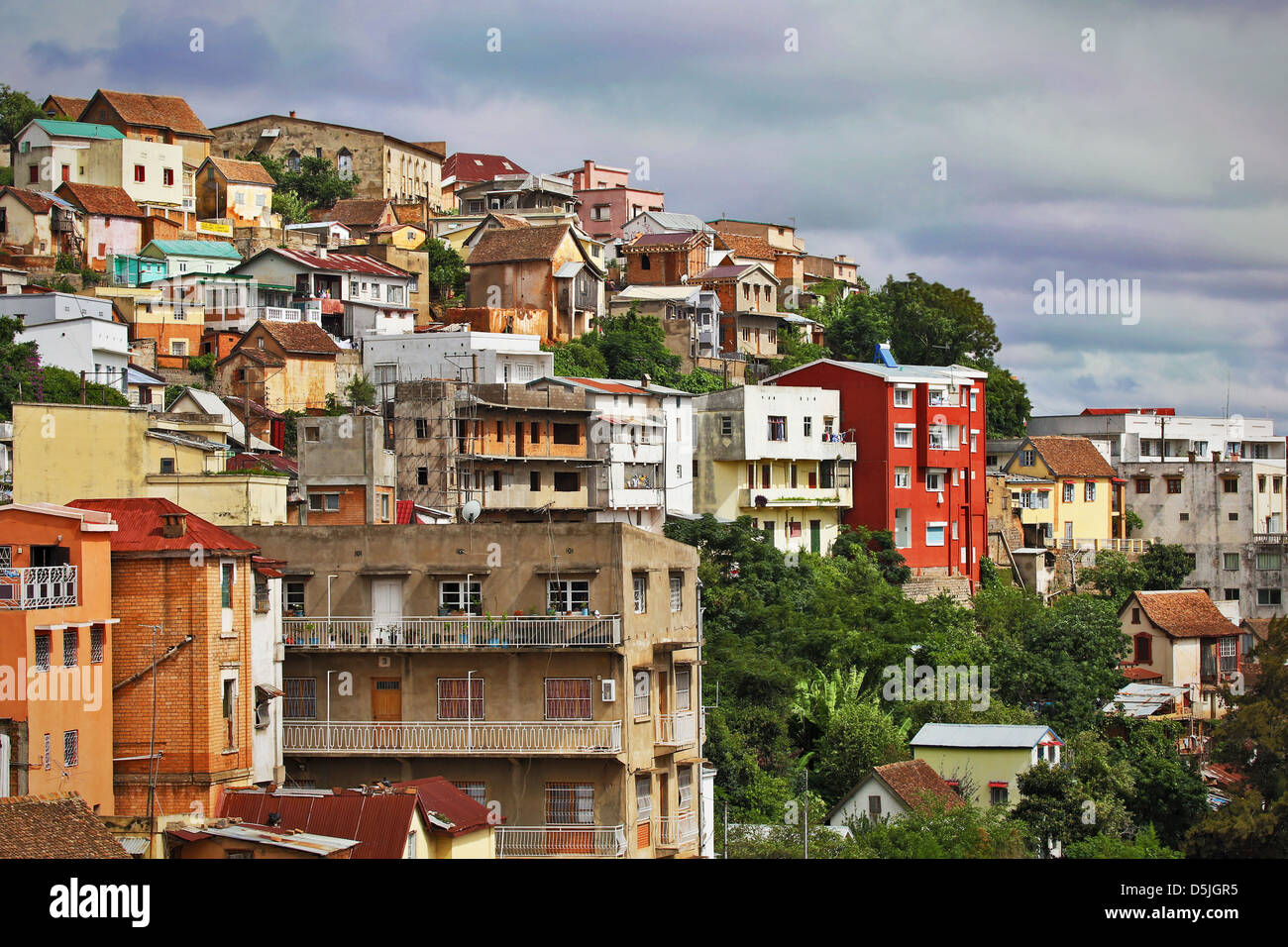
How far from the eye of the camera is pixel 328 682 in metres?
23.1

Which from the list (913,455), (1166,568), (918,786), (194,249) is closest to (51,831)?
(918,786)

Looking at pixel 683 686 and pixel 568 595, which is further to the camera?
pixel 683 686

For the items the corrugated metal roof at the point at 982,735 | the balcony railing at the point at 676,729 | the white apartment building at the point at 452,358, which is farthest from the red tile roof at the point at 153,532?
the white apartment building at the point at 452,358

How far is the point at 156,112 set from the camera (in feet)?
218

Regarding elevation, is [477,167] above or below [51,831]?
above

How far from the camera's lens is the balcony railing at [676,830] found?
77.5ft

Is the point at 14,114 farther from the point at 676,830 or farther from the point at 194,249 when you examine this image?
the point at 676,830

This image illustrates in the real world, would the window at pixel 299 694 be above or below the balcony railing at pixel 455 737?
above

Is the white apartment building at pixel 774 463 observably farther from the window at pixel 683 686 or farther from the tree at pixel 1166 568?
the window at pixel 683 686

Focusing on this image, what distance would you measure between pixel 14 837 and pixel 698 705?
12395mm

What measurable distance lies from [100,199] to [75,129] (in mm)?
5712

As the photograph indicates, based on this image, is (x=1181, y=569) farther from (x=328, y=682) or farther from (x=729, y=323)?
(x=328, y=682)

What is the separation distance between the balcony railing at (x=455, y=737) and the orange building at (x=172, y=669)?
7.95 ft
